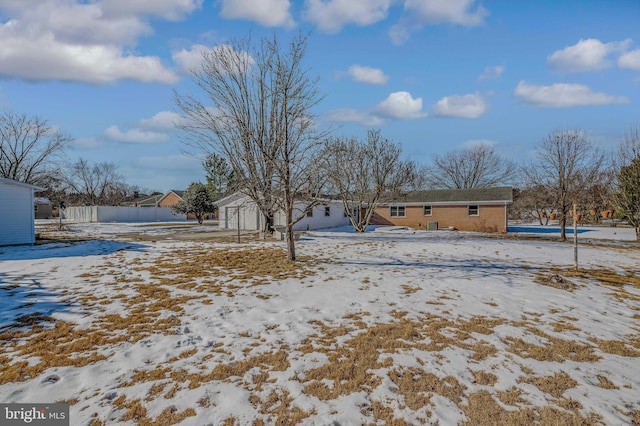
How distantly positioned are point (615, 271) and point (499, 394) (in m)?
9.23

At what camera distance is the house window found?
1099 inches

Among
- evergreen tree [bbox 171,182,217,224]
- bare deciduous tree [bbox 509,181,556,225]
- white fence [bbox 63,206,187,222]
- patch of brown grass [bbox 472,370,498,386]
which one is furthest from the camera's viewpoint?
white fence [bbox 63,206,187,222]

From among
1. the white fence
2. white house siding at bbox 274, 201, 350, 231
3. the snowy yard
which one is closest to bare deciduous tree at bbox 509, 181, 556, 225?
white house siding at bbox 274, 201, 350, 231

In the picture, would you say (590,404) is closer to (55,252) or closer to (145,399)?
(145,399)

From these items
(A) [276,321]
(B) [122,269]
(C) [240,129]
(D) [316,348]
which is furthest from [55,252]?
(D) [316,348]

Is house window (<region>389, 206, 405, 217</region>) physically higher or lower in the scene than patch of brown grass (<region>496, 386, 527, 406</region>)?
higher

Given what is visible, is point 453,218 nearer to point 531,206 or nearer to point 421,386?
point 531,206

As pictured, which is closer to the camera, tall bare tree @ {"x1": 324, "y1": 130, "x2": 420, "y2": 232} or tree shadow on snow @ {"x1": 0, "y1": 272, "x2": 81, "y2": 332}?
tree shadow on snow @ {"x1": 0, "y1": 272, "x2": 81, "y2": 332}

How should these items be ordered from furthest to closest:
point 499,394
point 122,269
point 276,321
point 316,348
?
point 122,269 < point 276,321 < point 316,348 < point 499,394

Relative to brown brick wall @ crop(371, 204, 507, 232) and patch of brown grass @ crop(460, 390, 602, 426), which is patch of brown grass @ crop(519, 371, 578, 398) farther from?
brown brick wall @ crop(371, 204, 507, 232)

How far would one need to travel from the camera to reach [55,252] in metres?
12.0

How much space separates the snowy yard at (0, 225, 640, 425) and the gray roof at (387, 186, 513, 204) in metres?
16.6

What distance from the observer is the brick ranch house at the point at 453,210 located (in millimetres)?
24609

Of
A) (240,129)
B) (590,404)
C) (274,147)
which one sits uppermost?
(240,129)
